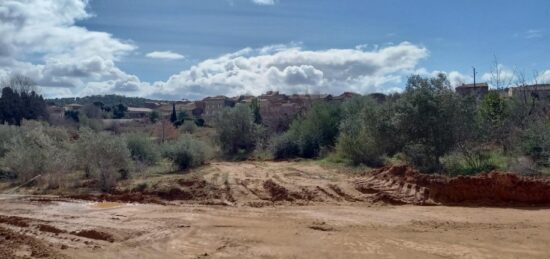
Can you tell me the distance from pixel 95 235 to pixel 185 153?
12997 millimetres

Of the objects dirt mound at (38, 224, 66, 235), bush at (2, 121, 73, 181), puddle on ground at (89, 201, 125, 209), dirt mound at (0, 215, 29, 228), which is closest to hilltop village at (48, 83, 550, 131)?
puddle on ground at (89, 201, 125, 209)

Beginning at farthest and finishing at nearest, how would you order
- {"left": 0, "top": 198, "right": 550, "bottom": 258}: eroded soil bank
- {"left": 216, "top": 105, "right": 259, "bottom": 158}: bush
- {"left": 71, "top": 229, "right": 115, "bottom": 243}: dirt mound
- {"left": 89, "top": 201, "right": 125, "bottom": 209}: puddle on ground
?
{"left": 216, "top": 105, "right": 259, "bottom": 158}: bush → {"left": 89, "top": 201, "right": 125, "bottom": 209}: puddle on ground → {"left": 71, "top": 229, "right": 115, "bottom": 243}: dirt mound → {"left": 0, "top": 198, "right": 550, "bottom": 258}: eroded soil bank

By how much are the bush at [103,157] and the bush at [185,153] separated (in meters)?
3.84

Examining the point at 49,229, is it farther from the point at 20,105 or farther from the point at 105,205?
the point at 20,105

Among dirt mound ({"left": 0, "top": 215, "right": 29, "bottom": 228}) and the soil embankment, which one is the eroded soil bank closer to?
dirt mound ({"left": 0, "top": 215, "right": 29, "bottom": 228})

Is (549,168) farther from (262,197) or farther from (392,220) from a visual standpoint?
(262,197)

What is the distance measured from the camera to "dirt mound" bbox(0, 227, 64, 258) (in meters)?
9.01

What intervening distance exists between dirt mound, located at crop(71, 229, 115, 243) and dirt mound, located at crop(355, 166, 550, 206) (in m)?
6.70

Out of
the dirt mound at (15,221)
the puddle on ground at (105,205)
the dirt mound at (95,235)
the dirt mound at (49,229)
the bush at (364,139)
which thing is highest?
the bush at (364,139)

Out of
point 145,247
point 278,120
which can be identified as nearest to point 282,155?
point 278,120

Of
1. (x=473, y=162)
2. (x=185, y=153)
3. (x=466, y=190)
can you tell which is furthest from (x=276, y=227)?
(x=185, y=153)

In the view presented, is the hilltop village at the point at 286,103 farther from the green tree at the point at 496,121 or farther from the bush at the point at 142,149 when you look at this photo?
the bush at the point at 142,149

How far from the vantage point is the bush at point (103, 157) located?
1773cm

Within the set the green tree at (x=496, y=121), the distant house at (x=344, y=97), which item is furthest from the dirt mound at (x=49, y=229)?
the distant house at (x=344, y=97)
